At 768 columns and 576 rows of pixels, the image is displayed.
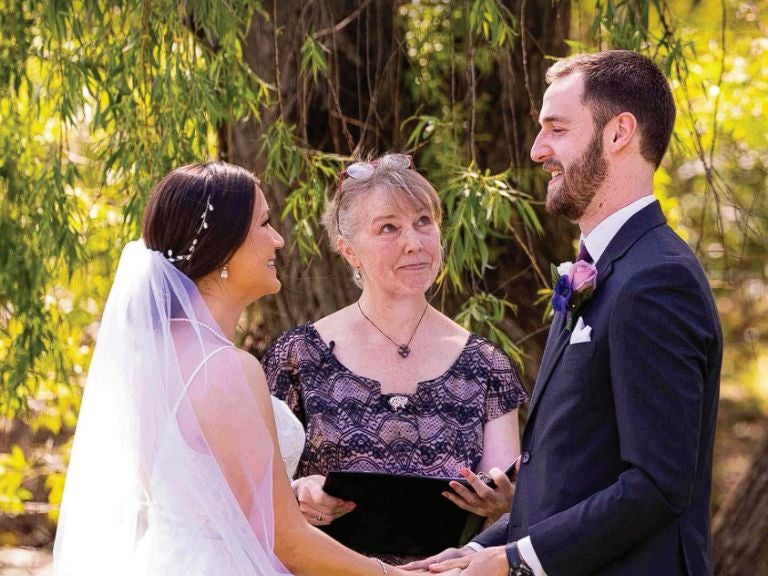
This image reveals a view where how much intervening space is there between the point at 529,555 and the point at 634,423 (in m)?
0.39

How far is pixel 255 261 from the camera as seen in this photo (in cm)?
279

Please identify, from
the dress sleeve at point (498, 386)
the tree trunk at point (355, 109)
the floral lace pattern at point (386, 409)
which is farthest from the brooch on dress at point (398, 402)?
the tree trunk at point (355, 109)

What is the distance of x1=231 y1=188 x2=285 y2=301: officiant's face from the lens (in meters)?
2.78

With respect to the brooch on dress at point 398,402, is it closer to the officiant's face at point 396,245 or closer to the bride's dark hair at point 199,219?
the officiant's face at point 396,245

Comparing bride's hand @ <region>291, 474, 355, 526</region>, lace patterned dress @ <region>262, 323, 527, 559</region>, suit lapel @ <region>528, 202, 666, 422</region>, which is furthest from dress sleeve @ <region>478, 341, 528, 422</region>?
suit lapel @ <region>528, 202, 666, 422</region>

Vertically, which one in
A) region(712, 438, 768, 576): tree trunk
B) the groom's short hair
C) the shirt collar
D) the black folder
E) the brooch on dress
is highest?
the groom's short hair

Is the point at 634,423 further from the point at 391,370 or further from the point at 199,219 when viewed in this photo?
the point at 391,370

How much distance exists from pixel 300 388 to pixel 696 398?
142 cm

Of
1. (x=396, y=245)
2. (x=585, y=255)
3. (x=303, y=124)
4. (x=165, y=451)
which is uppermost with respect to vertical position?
(x=303, y=124)

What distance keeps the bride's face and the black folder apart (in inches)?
20.9

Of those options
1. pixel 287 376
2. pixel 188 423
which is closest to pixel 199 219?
pixel 188 423

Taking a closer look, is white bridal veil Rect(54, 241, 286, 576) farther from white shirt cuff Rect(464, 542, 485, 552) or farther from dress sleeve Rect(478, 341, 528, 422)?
dress sleeve Rect(478, 341, 528, 422)

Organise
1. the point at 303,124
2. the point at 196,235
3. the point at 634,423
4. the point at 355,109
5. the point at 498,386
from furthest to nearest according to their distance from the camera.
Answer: the point at 355,109 → the point at 303,124 → the point at 498,386 → the point at 196,235 → the point at 634,423

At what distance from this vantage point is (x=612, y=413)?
240 cm
